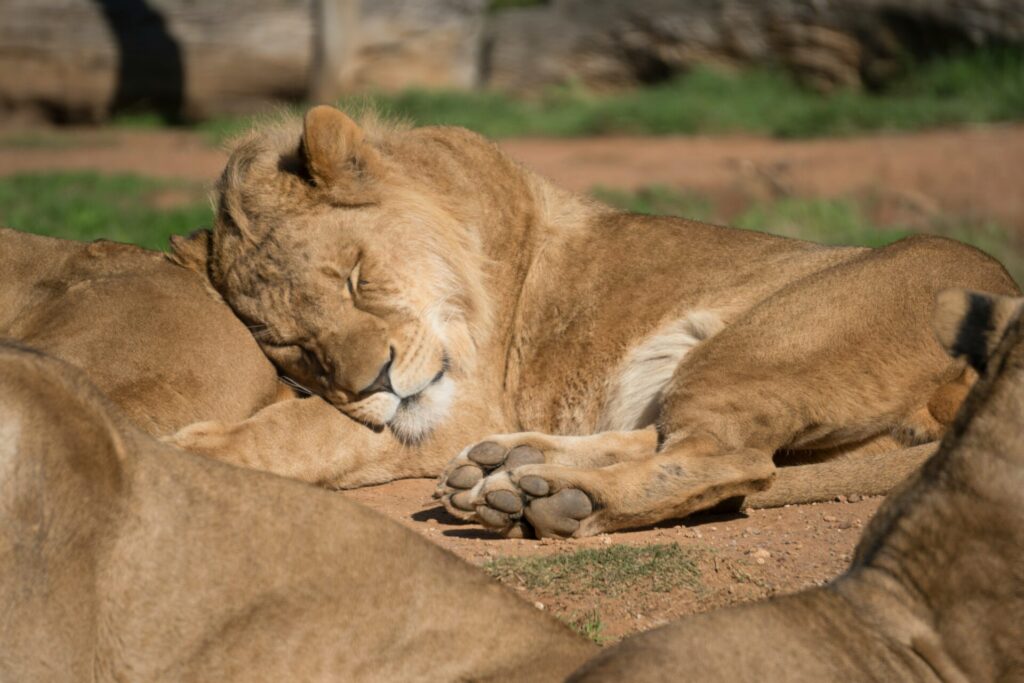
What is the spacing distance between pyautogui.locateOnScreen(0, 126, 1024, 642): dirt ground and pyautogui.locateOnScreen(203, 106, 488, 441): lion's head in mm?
416

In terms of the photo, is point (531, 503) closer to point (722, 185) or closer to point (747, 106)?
point (722, 185)

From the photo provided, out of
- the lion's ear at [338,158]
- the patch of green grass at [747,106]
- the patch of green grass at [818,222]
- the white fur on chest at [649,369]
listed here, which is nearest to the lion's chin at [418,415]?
the white fur on chest at [649,369]

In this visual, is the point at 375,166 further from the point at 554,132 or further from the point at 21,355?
the point at 554,132

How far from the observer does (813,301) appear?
5.48m

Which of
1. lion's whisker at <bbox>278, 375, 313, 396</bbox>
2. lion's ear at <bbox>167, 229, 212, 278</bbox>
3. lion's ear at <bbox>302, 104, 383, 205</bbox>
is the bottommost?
lion's whisker at <bbox>278, 375, 313, 396</bbox>

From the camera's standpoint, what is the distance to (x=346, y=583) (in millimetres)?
3316

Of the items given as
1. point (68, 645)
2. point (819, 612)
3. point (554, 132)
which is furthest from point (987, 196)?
point (68, 645)

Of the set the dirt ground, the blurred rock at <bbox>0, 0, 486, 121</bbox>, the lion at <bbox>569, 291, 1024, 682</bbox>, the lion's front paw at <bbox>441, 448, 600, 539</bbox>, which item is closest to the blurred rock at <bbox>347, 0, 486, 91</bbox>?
the blurred rock at <bbox>0, 0, 486, 121</bbox>

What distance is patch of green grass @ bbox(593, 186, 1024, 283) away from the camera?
973 centimetres

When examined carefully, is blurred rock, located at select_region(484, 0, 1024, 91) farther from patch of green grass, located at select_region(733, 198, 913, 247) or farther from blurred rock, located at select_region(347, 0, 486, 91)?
patch of green grass, located at select_region(733, 198, 913, 247)

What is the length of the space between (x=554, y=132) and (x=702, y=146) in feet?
5.67

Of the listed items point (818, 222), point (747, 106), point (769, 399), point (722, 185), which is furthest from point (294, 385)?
point (747, 106)

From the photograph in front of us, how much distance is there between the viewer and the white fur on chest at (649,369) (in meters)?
5.67

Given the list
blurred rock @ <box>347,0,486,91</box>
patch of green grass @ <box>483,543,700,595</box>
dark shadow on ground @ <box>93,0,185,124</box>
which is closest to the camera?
patch of green grass @ <box>483,543,700,595</box>
